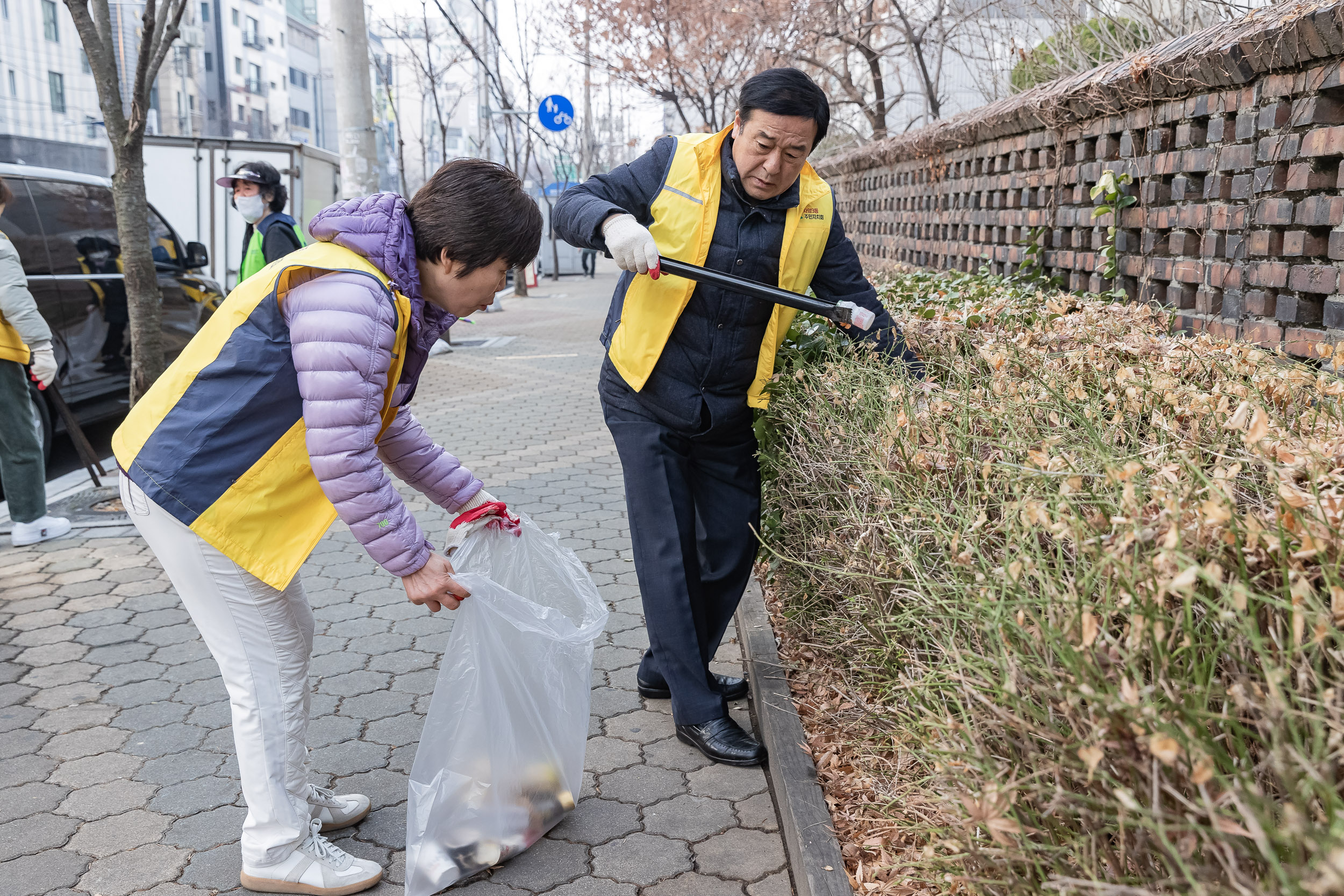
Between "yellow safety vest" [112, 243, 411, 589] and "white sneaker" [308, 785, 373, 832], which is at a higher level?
"yellow safety vest" [112, 243, 411, 589]

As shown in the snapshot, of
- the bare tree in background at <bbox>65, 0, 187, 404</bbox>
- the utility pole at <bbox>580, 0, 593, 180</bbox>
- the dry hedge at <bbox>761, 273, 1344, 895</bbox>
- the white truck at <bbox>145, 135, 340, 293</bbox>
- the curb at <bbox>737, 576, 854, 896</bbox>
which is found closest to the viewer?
the dry hedge at <bbox>761, 273, 1344, 895</bbox>

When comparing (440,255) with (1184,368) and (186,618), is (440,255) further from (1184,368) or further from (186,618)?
(186,618)

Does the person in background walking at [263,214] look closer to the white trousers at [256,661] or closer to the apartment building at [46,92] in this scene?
the white trousers at [256,661]

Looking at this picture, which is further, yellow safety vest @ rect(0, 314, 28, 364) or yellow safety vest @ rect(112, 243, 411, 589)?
yellow safety vest @ rect(0, 314, 28, 364)

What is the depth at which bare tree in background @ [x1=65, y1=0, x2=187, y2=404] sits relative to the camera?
19.6 feet

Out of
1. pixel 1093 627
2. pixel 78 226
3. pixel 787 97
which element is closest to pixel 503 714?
pixel 1093 627

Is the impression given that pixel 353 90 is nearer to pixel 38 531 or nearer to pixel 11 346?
pixel 11 346

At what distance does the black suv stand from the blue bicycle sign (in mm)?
11793

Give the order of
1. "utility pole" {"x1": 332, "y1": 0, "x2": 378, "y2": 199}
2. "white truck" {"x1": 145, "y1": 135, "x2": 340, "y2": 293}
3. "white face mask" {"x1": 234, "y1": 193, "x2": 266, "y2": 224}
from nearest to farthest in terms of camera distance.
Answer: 1. "white face mask" {"x1": 234, "y1": 193, "x2": 266, "y2": 224}
2. "utility pole" {"x1": 332, "y1": 0, "x2": 378, "y2": 199}
3. "white truck" {"x1": 145, "y1": 135, "x2": 340, "y2": 293}

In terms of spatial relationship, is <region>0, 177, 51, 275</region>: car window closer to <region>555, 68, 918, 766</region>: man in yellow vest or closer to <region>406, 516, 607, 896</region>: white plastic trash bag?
<region>555, 68, 918, 766</region>: man in yellow vest

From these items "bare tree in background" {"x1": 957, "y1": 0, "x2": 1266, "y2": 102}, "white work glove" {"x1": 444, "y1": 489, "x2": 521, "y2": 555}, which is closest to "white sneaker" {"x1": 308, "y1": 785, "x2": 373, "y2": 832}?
"white work glove" {"x1": 444, "y1": 489, "x2": 521, "y2": 555}

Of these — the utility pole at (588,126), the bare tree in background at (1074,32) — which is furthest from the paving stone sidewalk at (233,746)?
the utility pole at (588,126)

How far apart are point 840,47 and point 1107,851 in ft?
41.8

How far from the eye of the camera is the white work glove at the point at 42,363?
5242 mm
